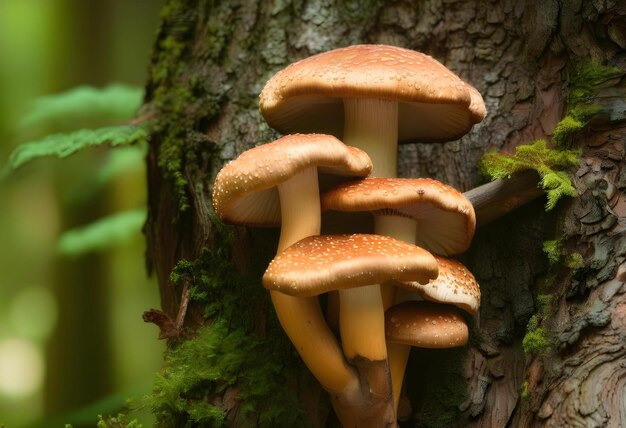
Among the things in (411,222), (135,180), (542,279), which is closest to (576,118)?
(542,279)

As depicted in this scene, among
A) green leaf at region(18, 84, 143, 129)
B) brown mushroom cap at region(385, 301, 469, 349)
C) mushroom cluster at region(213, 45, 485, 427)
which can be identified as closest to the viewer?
mushroom cluster at region(213, 45, 485, 427)

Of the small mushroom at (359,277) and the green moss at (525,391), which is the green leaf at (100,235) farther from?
the green moss at (525,391)

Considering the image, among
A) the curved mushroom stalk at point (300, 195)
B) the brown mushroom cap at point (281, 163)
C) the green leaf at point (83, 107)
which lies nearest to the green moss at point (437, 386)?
the curved mushroom stalk at point (300, 195)

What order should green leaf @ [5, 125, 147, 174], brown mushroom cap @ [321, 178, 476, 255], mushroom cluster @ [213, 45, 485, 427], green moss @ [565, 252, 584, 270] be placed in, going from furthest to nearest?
green leaf @ [5, 125, 147, 174], green moss @ [565, 252, 584, 270], brown mushroom cap @ [321, 178, 476, 255], mushroom cluster @ [213, 45, 485, 427]

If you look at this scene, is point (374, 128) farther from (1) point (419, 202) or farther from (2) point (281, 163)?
(2) point (281, 163)

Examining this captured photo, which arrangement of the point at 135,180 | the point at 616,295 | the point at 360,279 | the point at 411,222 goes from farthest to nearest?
the point at 135,180 → the point at 411,222 → the point at 616,295 → the point at 360,279

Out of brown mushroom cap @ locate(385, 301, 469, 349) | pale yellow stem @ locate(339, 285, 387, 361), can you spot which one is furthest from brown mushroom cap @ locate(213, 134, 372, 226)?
brown mushroom cap @ locate(385, 301, 469, 349)

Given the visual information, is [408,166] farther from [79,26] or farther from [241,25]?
[79,26]

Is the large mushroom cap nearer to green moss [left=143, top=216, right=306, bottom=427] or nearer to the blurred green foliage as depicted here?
green moss [left=143, top=216, right=306, bottom=427]
